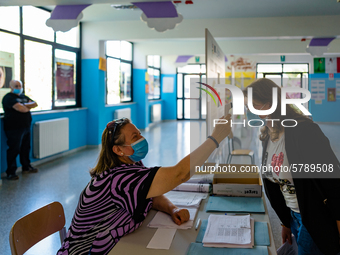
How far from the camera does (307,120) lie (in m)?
1.62

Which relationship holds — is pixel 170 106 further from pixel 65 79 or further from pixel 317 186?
pixel 317 186

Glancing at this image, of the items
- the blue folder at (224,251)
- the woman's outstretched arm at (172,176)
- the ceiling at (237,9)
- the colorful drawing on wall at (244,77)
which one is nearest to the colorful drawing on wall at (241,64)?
the colorful drawing on wall at (244,77)

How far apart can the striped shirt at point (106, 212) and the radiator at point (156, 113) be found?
39.7 feet

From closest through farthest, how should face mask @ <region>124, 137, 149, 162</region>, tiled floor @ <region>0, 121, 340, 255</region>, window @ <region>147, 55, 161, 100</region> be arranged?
face mask @ <region>124, 137, 149, 162</region>, tiled floor @ <region>0, 121, 340, 255</region>, window @ <region>147, 55, 161, 100</region>

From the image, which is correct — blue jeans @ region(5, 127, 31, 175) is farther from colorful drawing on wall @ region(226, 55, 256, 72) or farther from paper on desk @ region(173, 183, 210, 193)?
colorful drawing on wall @ region(226, 55, 256, 72)

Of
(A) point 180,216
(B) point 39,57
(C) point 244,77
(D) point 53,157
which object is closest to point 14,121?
(D) point 53,157

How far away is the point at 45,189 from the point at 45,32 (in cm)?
355

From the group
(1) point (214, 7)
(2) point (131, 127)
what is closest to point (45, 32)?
(1) point (214, 7)

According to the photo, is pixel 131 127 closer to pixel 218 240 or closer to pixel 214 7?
→ pixel 218 240

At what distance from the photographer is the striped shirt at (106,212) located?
1.54 metres

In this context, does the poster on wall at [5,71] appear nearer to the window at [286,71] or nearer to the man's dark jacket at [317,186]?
the man's dark jacket at [317,186]

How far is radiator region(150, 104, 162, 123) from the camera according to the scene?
1372 cm

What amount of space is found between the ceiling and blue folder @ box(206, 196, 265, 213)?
4.66 metres

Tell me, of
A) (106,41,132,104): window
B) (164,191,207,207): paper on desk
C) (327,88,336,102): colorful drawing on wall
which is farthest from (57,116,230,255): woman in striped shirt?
(327,88,336,102): colorful drawing on wall
